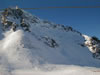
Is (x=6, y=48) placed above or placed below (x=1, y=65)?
above

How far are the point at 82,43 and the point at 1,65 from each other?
164 ft

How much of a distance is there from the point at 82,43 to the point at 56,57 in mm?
30540

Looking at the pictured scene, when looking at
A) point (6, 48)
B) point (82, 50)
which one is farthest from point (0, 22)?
point (82, 50)

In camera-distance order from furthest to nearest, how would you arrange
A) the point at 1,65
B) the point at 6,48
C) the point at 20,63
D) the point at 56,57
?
the point at 56,57 → the point at 6,48 → the point at 20,63 → the point at 1,65

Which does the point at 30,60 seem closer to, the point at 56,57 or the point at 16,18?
the point at 56,57

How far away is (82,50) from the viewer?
63594 millimetres

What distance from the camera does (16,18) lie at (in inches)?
2633

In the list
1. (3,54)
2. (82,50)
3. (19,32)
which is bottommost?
(3,54)

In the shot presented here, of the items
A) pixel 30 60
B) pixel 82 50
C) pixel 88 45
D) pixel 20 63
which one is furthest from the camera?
pixel 88 45

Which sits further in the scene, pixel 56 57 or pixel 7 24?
pixel 7 24

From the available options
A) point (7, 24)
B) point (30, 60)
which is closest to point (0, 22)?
point (7, 24)

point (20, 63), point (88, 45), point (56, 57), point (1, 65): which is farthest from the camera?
point (88, 45)

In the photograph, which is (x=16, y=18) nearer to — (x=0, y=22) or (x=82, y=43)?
(x=0, y=22)

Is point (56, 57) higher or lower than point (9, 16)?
lower
